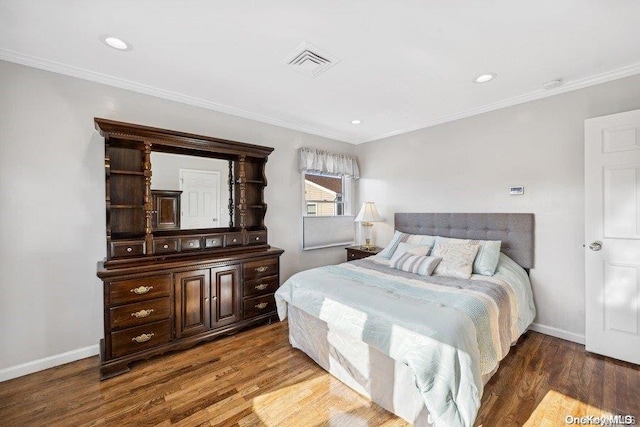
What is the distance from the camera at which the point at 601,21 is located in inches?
69.2

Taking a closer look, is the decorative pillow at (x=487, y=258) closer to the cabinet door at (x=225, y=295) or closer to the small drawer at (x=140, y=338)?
the cabinet door at (x=225, y=295)

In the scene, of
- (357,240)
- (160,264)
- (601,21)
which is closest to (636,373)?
(601,21)

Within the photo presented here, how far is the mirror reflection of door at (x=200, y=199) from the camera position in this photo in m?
2.89

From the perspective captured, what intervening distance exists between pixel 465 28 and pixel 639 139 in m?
1.83

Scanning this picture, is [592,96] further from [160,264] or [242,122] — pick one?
[160,264]

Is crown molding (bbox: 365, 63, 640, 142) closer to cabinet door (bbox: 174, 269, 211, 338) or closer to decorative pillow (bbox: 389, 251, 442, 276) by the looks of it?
decorative pillow (bbox: 389, 251, 442, 276)

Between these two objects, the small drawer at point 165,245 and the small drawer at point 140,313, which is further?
the small drawer at point 165,245

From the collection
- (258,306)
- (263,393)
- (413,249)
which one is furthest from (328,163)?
(263,393)

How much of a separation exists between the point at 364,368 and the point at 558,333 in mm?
2304

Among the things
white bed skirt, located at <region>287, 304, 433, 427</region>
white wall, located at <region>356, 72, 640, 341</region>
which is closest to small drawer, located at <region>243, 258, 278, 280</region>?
white bed skirt, located at <region>287, 304, 433, 427</region>

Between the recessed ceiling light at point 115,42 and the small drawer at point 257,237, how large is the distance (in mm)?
1998

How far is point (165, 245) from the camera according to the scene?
8.57 feet

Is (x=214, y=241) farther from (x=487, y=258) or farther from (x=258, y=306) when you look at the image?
(x=487, y=258)

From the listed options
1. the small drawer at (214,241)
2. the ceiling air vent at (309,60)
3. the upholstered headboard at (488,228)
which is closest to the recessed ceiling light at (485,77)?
the ceiling air vent at (309,60)
